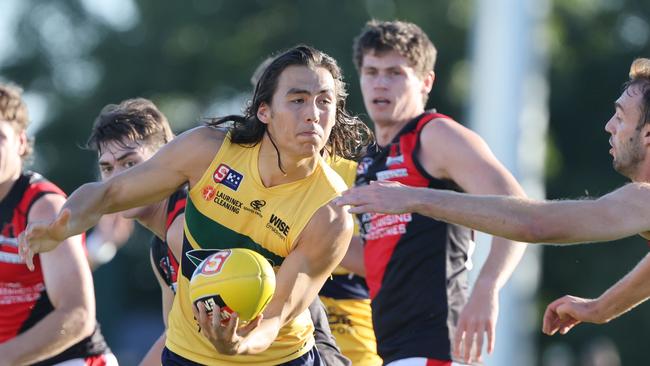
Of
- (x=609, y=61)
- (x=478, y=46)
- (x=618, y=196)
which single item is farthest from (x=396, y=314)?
(x=609, y=61)

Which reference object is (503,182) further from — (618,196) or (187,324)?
(187,324)

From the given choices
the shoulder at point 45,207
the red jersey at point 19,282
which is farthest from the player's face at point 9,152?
the shoulder at point 45,207

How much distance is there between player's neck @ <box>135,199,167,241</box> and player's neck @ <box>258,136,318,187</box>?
1.23 metres

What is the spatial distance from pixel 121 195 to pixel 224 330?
97 centimetres

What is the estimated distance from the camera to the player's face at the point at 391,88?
8.06 m

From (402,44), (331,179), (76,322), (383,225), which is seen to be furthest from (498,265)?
(76,322)

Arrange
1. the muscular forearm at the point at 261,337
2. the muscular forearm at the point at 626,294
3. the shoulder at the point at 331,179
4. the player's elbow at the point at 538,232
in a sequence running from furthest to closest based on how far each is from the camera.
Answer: the muscular forearm at the point at 626,294 → the shoulder at the point at 331,179 → the muscular forearm at the point at 261,337 → the player's elbow at the point at 538,232

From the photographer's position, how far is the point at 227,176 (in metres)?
6.38

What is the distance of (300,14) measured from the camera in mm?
32250

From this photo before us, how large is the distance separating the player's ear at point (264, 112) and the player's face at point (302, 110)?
0.02 m

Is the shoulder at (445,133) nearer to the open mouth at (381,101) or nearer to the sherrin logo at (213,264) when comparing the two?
the open mouth at (381,101)

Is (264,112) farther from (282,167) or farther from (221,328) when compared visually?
(221,328)

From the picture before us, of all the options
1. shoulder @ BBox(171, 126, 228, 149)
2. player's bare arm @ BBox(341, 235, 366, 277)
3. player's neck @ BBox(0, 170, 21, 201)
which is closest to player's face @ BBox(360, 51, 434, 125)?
player's bare arm @ BBox(341, 235, 366, 277)

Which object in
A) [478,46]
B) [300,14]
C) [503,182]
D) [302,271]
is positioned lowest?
[302,271]
